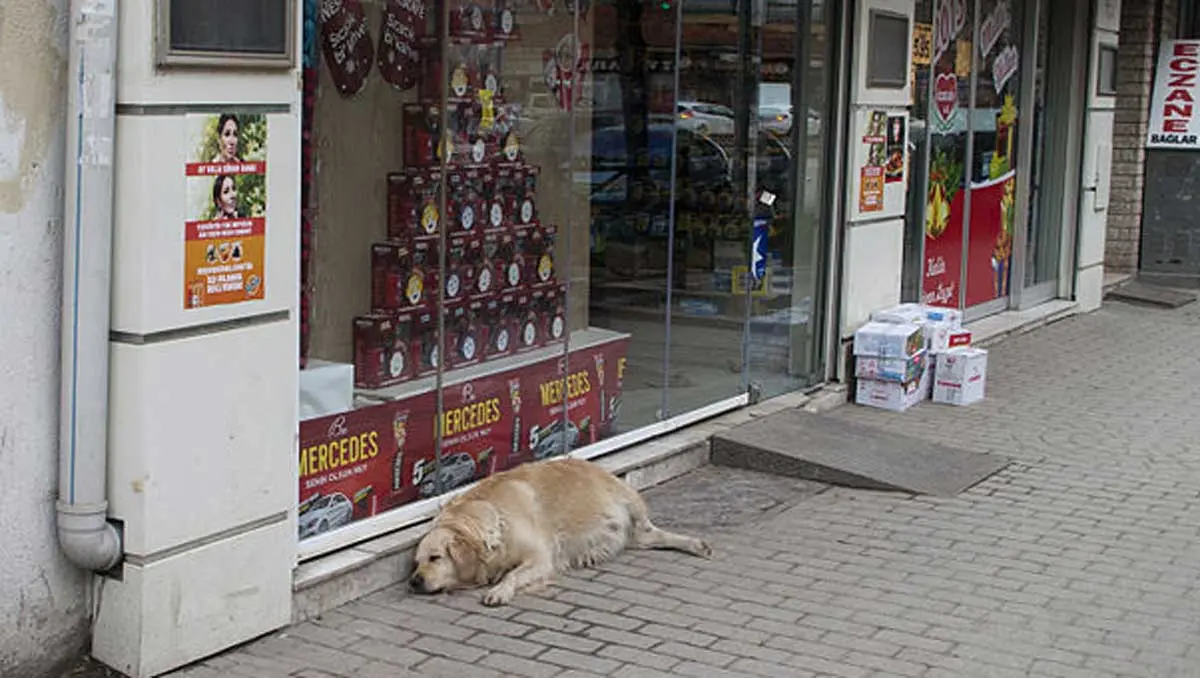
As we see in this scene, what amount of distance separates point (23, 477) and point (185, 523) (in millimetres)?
499

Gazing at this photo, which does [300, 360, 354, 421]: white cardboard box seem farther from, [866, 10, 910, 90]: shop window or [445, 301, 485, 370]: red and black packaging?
[866, 10, 910, 90]: shop window

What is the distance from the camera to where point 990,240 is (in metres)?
12.5

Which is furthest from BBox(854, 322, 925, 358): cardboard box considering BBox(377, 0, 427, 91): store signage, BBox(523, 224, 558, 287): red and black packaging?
BBox(377, 0, 427, 91): store signage

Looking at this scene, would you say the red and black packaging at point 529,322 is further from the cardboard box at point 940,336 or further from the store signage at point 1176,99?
the store signage at point 1176,99

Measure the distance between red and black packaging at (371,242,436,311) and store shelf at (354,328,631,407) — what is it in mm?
320

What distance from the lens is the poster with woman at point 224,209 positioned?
4793 millimetres

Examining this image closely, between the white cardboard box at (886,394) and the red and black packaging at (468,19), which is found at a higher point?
the red and black packaging at (468,19)

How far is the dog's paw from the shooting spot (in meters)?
5.78

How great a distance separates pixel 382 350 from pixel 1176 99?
11.7 m

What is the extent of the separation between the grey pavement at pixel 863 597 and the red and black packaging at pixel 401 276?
1.24 m

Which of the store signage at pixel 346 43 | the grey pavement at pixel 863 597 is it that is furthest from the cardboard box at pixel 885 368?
the store signage at pixel 346 43

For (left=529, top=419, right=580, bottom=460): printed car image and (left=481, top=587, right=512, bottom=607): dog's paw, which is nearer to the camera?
(left=481, top=587, right=512, bottom=607): dog's paw

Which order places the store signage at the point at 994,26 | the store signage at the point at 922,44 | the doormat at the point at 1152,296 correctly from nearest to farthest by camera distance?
the store signage at the point at 922,44
the store signage at the point at 994,26
the doormat at the point at 1152,296

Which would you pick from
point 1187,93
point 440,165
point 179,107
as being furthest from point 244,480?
point 1187,93
